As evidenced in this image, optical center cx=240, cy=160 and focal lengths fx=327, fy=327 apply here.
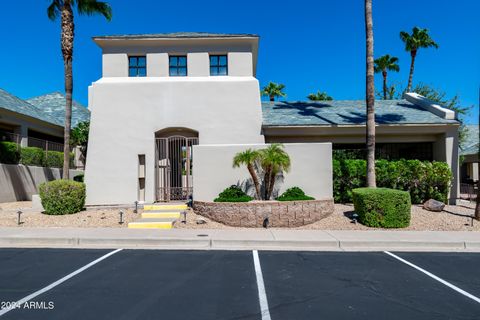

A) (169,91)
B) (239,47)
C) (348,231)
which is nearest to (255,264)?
(348,231)

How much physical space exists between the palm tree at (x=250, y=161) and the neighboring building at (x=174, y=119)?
2648mm

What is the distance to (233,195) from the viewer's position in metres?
11.5

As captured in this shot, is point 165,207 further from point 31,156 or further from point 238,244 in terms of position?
point 31,156

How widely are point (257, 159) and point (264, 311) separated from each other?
7657 millimetres

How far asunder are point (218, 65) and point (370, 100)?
6.81 m

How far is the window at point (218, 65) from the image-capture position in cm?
1502

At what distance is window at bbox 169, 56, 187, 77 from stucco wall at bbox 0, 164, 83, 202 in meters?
9.96

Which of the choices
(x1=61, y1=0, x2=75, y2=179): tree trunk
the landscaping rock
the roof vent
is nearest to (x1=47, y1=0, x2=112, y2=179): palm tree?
(x1=61, y1=0, x2=75, y2=179): tree trunk

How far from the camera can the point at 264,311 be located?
4.48 metres

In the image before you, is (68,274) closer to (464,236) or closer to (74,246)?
(74,246)

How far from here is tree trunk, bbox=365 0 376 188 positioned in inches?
482

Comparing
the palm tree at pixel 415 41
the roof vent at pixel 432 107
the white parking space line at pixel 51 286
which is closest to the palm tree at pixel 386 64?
the palm tree at pixel 415 41

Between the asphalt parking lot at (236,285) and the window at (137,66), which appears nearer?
the asphalt parking lot at (236,285)

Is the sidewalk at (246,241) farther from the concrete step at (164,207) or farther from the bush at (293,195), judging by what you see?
the concrete step at (164,207)
